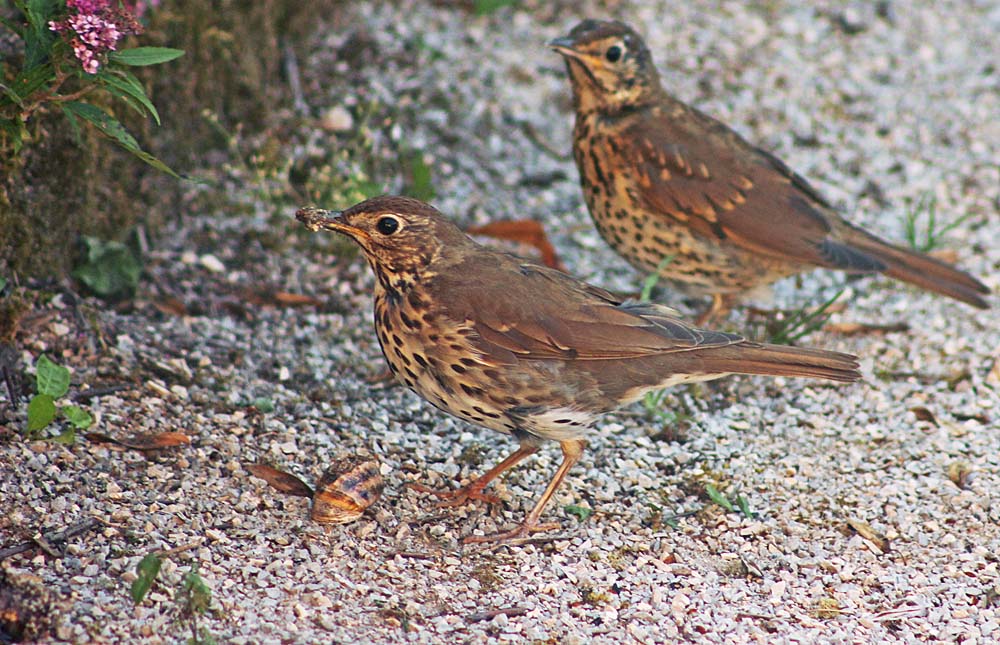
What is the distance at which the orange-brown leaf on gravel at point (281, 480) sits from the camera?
4.23 meters

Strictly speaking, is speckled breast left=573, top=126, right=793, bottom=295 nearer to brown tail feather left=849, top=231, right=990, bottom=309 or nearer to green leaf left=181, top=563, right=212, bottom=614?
brown tail feather left=849, top=231, right=990, bottom=309

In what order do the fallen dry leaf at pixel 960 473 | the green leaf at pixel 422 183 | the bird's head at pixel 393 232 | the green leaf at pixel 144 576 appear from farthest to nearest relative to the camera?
the green leaf at pixel 422 183 < the fallen dry leaf at pixel 960 473 < the bird's head at pixel 393 232 < the green leaf at pixel 144 576

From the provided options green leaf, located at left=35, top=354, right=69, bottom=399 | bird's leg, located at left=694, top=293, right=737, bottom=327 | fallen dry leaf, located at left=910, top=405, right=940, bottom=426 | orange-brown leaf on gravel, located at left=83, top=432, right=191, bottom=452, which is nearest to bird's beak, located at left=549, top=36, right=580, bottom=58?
bird's leg, located at left=694, top=293, right=737, bottom=327

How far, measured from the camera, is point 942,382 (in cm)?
536

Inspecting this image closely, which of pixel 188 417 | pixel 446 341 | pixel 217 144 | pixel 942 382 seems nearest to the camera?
pixel 446 341

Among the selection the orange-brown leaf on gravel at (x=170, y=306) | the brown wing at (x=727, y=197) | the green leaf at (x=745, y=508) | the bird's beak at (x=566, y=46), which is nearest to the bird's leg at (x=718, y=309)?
the brown wing at (x=727, y=197)

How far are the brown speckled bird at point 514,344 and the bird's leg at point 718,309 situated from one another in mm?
1442

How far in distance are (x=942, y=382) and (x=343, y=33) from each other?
398 cm

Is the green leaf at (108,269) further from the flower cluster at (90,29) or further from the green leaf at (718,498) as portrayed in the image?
the green leaf at (718,498)

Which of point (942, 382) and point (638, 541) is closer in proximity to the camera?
point (638, 541)

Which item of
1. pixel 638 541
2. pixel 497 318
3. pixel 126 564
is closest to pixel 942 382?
pixel 638 541

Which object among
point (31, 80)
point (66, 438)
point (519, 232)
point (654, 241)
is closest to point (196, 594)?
point (66, 438)

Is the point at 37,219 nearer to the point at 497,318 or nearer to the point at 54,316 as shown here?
the point at 54,316

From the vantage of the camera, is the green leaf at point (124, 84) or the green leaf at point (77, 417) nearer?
the green leaf at point (124, 84)
